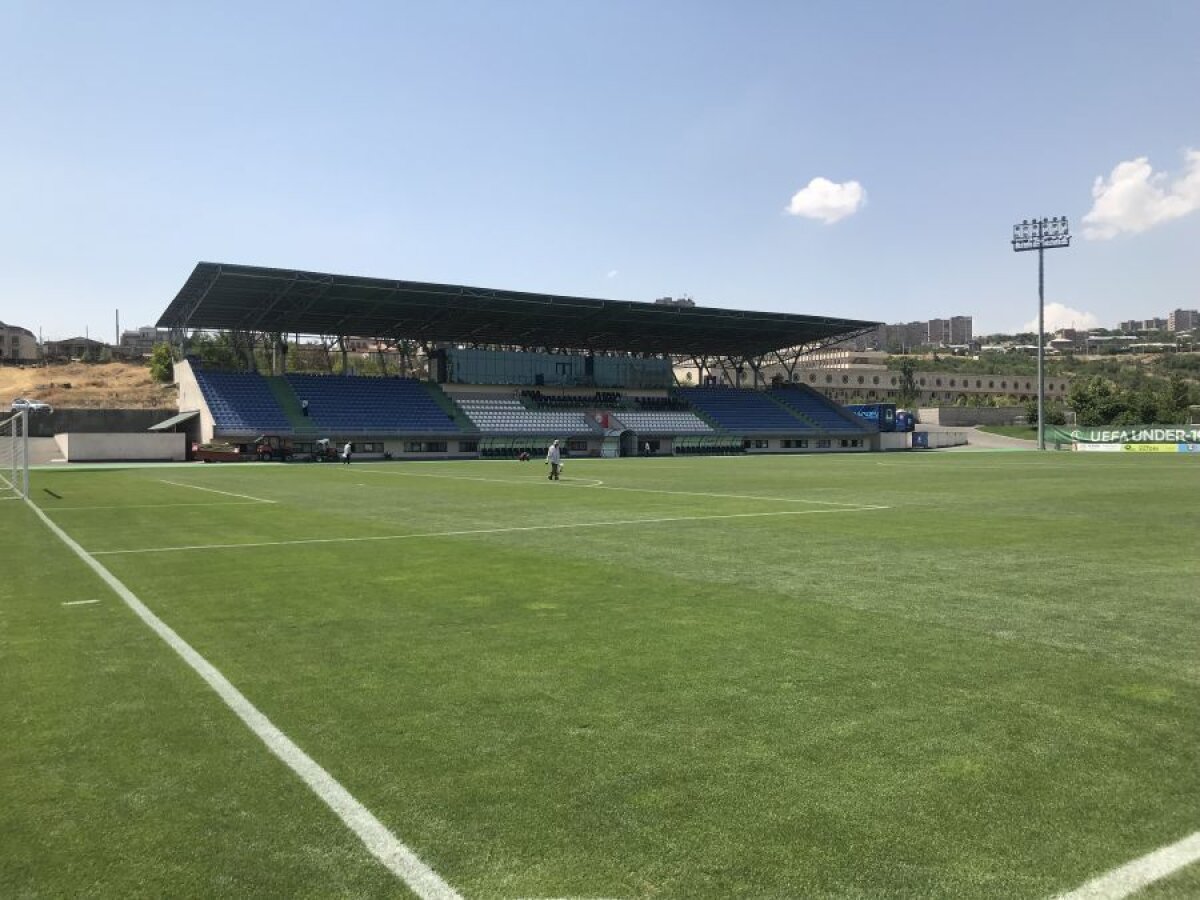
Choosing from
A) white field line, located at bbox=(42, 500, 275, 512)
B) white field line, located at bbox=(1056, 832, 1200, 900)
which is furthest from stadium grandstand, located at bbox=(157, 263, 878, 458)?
white field line, located at bbox=(1056, 832, 1200, 900)

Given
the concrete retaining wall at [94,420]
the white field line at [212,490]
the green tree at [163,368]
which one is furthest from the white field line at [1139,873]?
the green tree at [163,368]

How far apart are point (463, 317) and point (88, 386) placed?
67332 mm

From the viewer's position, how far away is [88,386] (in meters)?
110

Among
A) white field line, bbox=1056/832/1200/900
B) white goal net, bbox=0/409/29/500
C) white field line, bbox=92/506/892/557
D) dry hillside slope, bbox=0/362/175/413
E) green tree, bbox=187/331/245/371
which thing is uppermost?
green tree, bbox=187/331/245/371

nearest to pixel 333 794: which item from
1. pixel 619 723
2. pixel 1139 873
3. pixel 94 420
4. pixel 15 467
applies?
pixel 619 723

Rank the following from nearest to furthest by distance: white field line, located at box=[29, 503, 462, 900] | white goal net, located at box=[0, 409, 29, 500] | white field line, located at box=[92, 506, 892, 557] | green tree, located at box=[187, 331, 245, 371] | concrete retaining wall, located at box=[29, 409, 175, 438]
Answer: white field line, located at box=[29, 503, 462, 900] → white field line, located at box=[92, 506, 892, 557] → white goal net, located at box=[0, 409, 29, 500] → concrete retaining wall, located at box=[29, 409, 175, 438] → green tree, located at box=[187, 331, 245, 371]

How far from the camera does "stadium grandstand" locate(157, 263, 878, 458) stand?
63938 millimetres

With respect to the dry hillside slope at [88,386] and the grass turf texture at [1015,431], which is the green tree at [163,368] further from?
the grass turf texture at [1015,431]

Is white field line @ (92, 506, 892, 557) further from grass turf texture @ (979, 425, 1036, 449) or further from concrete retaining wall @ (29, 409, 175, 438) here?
grass turf texture @ (979, 425, 1036, 449)

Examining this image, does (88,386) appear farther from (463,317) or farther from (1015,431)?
(1015,431)

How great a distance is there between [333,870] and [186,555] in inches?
447

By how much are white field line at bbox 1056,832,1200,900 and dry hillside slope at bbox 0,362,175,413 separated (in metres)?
101

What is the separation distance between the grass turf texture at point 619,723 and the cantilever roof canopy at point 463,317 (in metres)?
52.3

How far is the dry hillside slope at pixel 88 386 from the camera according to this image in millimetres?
96725
